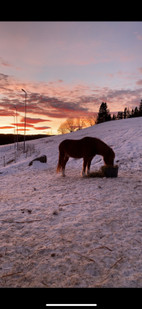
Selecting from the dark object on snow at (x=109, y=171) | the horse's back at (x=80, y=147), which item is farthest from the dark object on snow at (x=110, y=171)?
the horse's back at (x=80, y=147)

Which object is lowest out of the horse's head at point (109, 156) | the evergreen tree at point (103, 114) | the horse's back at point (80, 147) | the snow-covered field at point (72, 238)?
the snow-covered field at point (72, 238)

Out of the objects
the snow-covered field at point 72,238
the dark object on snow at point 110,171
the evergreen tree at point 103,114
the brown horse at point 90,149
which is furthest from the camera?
the evergreen tree at point 103,114

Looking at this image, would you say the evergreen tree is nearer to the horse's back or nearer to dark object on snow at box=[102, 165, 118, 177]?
the horse's back

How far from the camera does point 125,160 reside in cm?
1155

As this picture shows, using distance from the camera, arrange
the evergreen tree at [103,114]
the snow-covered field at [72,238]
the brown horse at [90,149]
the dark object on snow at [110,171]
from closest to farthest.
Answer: the snow-covered field at [72,238] < the dark object on snow at [110,171] < the brown horse at [90,149] < the evergreen tree at [103,114]

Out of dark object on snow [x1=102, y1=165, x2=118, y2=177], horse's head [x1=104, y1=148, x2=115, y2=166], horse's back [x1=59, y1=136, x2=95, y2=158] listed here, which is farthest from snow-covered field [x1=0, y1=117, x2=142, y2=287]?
horse's back [x1=59, y1=136, x2=95, y2=158]

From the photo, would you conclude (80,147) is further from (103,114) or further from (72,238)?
(103,114)

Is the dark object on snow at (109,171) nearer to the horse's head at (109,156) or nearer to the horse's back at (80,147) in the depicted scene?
the horse's head at (109,156)

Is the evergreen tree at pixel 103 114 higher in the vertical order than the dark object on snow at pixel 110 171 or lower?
higher

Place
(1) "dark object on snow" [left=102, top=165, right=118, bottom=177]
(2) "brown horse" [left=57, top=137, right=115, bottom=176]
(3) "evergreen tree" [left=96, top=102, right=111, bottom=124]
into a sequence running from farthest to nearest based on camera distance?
(3) "evergreen tree" [left=96, top=102, right=111, bottom=124] < (2) "brown horse" [left=57, top=137, right=115, bottom=176] < (1) "dark object on snow" [left=102, top=165, right=118, bottom=177]

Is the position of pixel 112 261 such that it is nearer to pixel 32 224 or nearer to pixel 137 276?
pixel 137 276

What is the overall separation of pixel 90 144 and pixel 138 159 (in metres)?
5.05

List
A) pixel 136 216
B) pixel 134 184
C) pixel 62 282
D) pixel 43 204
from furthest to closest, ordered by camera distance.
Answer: pixel 134 184
pixel 43 204
pixel 136 216
pixel 62 282
